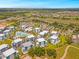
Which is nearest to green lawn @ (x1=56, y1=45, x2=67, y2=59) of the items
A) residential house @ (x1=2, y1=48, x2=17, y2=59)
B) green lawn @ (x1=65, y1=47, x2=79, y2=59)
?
green lawn @ (x1=65, y1=47, x2=79, y2=59)

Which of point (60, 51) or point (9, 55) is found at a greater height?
point (9, 55)

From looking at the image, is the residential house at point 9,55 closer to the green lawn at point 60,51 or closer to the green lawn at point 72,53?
the green lawn at point 60,51

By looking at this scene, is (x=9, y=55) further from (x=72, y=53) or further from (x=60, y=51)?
(x=72, y=53)

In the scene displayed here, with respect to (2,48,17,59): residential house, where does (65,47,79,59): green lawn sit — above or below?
below

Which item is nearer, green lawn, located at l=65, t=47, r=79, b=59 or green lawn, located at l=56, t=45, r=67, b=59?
green lawn, located at l=65, t=47, r=79, b=59

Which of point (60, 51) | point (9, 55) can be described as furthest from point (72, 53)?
point (9, 55)

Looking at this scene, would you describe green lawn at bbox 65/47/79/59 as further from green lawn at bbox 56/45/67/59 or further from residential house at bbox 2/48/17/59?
residential house at bbox 2/48/17/59

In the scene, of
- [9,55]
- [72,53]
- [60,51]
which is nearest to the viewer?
[9,55]

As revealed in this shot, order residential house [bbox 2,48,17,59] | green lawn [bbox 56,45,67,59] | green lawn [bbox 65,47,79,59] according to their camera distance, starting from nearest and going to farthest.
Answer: residential house [bbox 2,48,17,59] → green lawn [bbox 65,47,79,59] → green lawn [bbox 56,45,67,59]

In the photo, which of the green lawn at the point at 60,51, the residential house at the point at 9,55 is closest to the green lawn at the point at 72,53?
the green lawn at the point at 60,51

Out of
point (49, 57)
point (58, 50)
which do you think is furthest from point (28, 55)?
point (58, 50)

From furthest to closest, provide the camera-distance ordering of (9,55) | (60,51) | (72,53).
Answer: (60,51) → (72,53) → (9,55)
